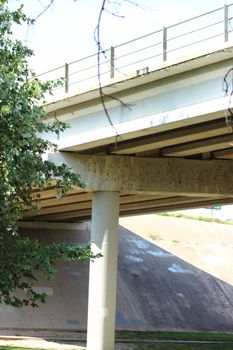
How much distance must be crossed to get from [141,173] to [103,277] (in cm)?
339

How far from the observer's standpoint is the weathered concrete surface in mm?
29891

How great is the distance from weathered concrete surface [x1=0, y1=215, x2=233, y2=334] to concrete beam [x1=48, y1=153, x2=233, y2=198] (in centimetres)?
801

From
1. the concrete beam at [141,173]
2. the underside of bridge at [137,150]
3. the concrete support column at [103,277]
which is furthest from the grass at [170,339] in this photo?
the concrete beam at [141,173]

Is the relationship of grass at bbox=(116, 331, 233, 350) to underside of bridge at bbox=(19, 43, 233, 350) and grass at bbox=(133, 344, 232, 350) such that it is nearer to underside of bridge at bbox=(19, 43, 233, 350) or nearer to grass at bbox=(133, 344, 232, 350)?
grass at bbox=(133, 344, 232, 350)

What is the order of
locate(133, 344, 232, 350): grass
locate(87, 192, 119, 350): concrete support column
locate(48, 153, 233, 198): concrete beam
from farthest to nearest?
1. locate(133, 344, 232, 350): grass
2. locate(48, 153, 233, 198): concrete beam
3. locate(87, 192, 119, 350): concrete support column

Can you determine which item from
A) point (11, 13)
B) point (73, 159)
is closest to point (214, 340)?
point (73, 159)

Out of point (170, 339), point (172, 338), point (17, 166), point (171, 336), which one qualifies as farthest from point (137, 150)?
point (17, 166)

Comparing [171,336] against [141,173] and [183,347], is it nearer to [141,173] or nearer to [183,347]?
[183,347]

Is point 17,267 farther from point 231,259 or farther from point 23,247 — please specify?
point 231,259

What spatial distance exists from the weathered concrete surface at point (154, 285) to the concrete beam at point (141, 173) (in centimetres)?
801

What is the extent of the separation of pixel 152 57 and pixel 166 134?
3038 millimetres

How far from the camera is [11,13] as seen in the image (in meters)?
10.0

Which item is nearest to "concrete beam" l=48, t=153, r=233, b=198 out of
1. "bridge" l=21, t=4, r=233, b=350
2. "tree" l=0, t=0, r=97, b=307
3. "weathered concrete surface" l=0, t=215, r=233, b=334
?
"bridge" l=21, t=4, r=233, b=350

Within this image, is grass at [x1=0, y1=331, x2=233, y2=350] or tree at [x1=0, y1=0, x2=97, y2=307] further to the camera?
→ grass at [x1=0, y1=331, x2=233, y2=350]
